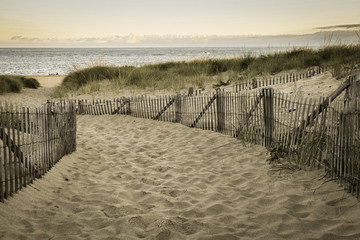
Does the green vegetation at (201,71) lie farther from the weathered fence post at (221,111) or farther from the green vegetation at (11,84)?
the weathered fence post at (221,111)

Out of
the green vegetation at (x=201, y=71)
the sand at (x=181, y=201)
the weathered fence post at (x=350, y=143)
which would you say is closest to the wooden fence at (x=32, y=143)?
the sand at (x=181, y=201)

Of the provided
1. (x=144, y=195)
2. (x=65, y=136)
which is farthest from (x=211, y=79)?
(x=144, y=195)

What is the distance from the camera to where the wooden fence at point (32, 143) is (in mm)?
3891

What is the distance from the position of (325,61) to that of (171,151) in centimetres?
958

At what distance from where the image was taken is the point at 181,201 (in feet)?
13.6

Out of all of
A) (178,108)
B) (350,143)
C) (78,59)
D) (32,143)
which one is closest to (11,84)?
(178,108)

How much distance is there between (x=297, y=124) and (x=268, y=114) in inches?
31.2

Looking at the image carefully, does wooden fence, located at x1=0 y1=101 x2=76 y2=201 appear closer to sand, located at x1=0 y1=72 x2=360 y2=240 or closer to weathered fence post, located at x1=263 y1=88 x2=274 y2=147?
sand, located at x1=0 y1=72 x2=360 y2=240

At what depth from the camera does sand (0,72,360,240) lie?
10.9 ft

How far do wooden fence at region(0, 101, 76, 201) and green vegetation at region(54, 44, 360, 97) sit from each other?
8.24 m

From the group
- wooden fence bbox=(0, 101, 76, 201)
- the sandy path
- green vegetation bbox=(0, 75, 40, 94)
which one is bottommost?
the sandy path

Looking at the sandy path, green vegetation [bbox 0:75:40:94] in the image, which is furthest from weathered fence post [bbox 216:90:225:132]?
green vegetation [bbox 0:75:40:94]

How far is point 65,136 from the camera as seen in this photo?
6.09 meters

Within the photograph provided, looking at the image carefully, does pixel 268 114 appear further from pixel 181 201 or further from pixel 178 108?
pixel 178 108
